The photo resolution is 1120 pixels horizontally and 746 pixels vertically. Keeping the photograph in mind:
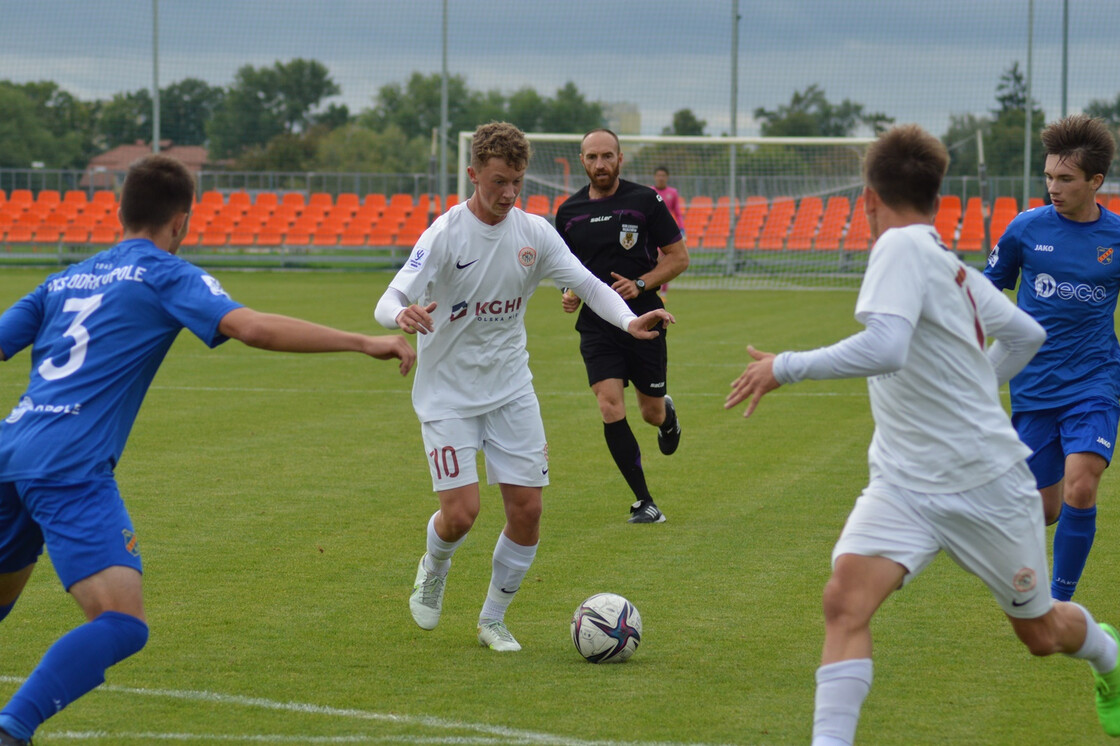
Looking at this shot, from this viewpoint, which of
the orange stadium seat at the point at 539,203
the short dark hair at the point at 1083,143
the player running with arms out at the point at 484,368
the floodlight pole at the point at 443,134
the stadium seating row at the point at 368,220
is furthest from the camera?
the floodlight pole at the point at 443,134

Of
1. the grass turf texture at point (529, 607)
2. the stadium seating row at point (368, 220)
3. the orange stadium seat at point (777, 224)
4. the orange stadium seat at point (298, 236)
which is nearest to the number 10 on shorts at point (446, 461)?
the grass turf texture at point (529, 607)

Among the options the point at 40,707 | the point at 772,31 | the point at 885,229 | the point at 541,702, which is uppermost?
the point at 772,31

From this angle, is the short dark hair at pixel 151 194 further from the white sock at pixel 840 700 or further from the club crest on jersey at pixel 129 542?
the white sock at pixel 840 700

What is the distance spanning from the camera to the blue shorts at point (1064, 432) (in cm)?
514

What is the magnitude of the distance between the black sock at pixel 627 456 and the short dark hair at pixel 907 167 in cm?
415

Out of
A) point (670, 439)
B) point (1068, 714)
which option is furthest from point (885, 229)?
point (670, 439)

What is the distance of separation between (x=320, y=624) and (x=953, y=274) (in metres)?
3.14

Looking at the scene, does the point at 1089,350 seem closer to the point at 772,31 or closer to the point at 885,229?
the point at 885,229

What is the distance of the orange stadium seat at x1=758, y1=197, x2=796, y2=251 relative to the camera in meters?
27.5

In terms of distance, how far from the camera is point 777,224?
1092 inches

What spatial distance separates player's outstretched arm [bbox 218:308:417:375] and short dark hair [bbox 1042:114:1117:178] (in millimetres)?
3068

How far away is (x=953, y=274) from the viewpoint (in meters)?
3.38

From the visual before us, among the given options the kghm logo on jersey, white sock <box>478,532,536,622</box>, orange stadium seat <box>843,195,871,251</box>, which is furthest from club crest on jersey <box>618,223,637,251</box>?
orange stadium seat <box>843,195,871,251</box>

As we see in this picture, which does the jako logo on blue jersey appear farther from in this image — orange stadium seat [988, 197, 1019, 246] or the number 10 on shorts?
orange stadium seat [988, 197, 1019, 246]
